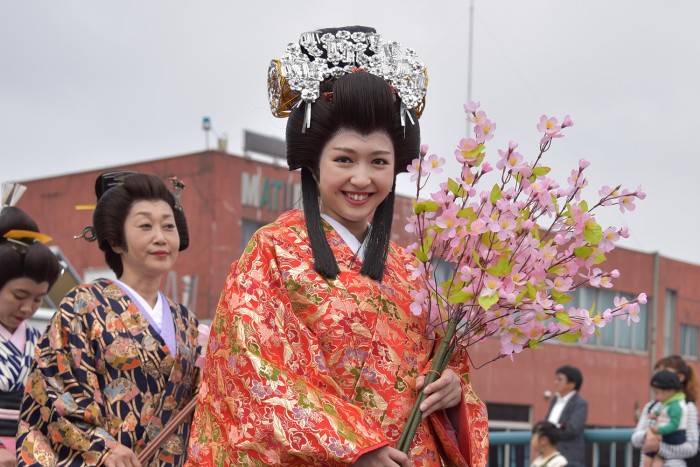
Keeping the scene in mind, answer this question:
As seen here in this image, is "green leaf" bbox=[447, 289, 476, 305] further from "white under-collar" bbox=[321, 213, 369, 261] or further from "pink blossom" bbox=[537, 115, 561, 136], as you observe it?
"pink blossom" bbox=[537, 115, 561, 136]

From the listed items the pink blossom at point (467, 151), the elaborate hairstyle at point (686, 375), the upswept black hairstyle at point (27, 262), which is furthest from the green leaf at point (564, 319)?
the elaborate hairstyle at point (686, 375)

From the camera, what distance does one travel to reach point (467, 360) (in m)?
3.41

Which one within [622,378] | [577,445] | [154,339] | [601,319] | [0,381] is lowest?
[622,378]

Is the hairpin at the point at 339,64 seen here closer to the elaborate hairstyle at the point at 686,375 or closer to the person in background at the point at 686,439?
the person in background at the point at 686,439

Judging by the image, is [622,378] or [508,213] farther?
[622,378]

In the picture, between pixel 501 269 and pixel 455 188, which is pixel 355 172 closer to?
pixel 455 188

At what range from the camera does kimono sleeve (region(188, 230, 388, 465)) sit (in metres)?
2.87

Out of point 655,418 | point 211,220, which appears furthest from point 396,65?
point 211,220

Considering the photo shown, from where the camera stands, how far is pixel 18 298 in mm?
4898

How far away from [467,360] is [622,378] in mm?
30482

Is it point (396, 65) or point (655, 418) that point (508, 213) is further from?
point (655, 418)

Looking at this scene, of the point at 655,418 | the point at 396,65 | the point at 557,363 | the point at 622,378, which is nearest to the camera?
the point at 396,65

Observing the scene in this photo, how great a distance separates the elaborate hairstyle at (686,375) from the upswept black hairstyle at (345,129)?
4.59 metres

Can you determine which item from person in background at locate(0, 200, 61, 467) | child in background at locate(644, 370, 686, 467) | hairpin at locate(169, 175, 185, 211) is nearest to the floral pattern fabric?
hairpin at locate(169, 175, 185, 211)
